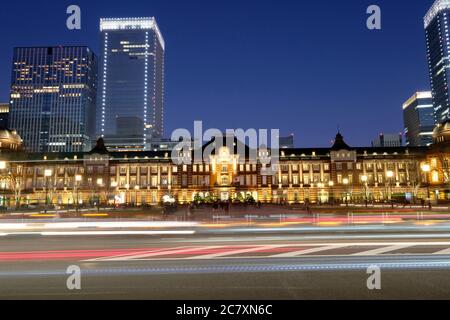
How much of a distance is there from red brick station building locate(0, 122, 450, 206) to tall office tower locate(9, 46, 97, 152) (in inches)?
2073

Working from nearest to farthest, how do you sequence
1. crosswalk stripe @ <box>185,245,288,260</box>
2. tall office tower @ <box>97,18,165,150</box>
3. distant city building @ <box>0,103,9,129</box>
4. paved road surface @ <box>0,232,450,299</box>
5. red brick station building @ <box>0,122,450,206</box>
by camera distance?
paved road surface @ <box>0,232,450,299</box>
crosswalk stripe @ <box>185,245,288,260</box>
red brick station building @ <box>0,122,450,206</box>
distant city building @ <box>0,103,9,129</box>
tall office tower @ <box>97,18,165,150</box>

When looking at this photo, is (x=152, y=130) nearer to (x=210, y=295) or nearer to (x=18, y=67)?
(x=18, y=67)

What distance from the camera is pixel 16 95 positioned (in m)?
151

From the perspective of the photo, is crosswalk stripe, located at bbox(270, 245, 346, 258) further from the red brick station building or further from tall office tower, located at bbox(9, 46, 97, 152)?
tall office tower, located at bbox(9, 46, 97, 152)

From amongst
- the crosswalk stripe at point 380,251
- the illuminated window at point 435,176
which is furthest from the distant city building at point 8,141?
the illuminated window at point 435,176

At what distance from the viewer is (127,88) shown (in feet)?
580

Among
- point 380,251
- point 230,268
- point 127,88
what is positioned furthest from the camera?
point 127,88

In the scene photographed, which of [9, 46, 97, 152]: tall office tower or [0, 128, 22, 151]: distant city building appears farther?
[9, 46, 97, 152]: tall office tower

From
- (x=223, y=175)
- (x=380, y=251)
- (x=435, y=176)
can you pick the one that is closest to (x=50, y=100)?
(x=223, y=175)

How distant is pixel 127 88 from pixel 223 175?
10284 cm

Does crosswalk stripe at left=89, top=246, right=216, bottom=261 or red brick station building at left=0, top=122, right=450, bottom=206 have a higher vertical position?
red brick station building at left=0, top=122, right=450, bottom=206

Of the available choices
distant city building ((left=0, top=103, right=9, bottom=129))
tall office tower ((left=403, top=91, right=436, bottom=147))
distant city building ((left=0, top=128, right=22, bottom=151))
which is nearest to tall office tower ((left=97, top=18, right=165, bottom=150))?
distant city building ((left=0, top=103, right=9, bottom=129))

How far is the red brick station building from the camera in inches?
3688

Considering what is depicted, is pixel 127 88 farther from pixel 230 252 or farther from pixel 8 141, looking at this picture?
pixel 230 252
